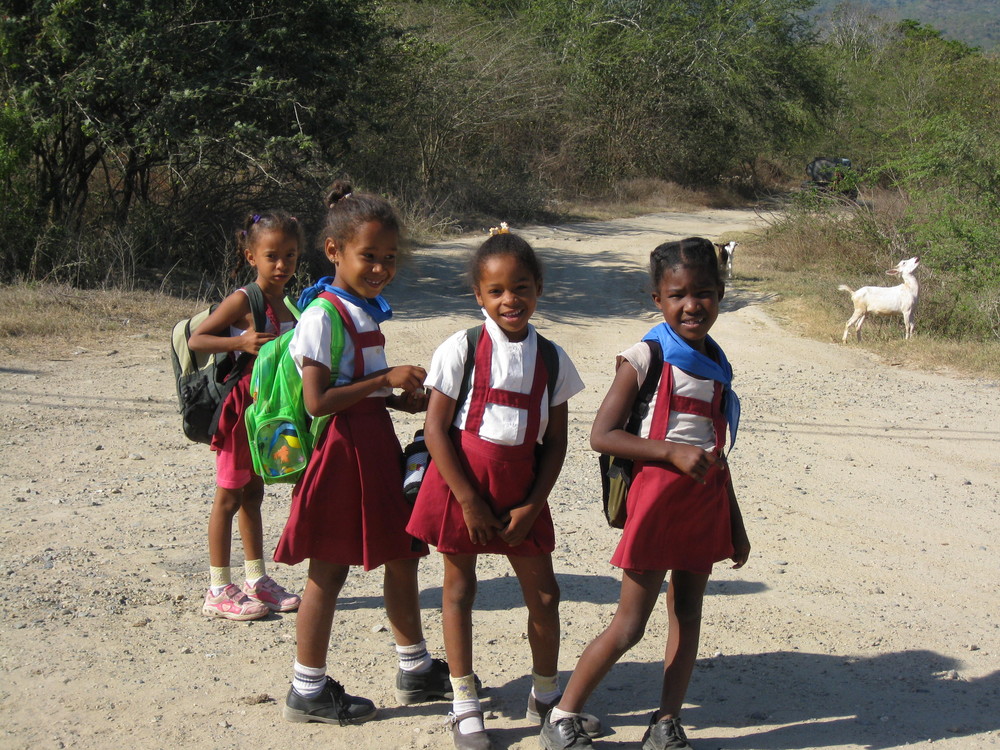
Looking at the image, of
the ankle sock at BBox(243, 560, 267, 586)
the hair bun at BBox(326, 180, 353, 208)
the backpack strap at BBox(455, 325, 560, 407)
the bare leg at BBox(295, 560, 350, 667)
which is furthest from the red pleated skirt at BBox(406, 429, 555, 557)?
the ankle sock at BBox(243, 560, 267, 586)

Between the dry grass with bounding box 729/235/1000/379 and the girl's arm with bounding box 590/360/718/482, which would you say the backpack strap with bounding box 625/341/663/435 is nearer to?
the girl's arm with bounding box 590/360/718/482

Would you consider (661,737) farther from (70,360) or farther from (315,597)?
(70,360)

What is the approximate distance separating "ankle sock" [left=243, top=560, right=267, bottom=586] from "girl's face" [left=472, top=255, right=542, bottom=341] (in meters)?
1.63

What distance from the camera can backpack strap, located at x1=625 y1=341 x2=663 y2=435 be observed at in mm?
2760

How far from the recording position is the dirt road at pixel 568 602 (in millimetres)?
3090

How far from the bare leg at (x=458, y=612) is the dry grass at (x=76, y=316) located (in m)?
6.78

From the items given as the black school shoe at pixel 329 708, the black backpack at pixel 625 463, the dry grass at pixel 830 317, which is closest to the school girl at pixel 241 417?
the black school shoe at pixel 329 708

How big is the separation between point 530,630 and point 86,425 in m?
4.64

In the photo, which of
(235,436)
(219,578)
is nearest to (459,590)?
(235,436)

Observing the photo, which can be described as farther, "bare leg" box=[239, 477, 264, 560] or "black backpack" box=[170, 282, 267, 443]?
"bare leg" box=[239, 477, 264, 560]

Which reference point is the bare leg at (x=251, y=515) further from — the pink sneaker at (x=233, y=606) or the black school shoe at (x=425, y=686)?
the black school shoe at (x=425, y=686)

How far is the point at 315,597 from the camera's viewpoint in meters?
2.97

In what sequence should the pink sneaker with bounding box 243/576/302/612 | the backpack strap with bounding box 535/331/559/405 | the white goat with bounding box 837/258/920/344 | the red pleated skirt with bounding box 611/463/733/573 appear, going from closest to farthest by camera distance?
1. the red pleated skirt with bounding box 611/463/733/573
2. the backpack strap with bounding box 535/331/559/405
3. the pink sneaker with bounding box 243/576/302/612
4. the white goat with bounding box 837/258/920/344

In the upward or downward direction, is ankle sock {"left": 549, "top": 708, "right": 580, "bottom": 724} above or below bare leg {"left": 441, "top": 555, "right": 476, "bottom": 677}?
below
